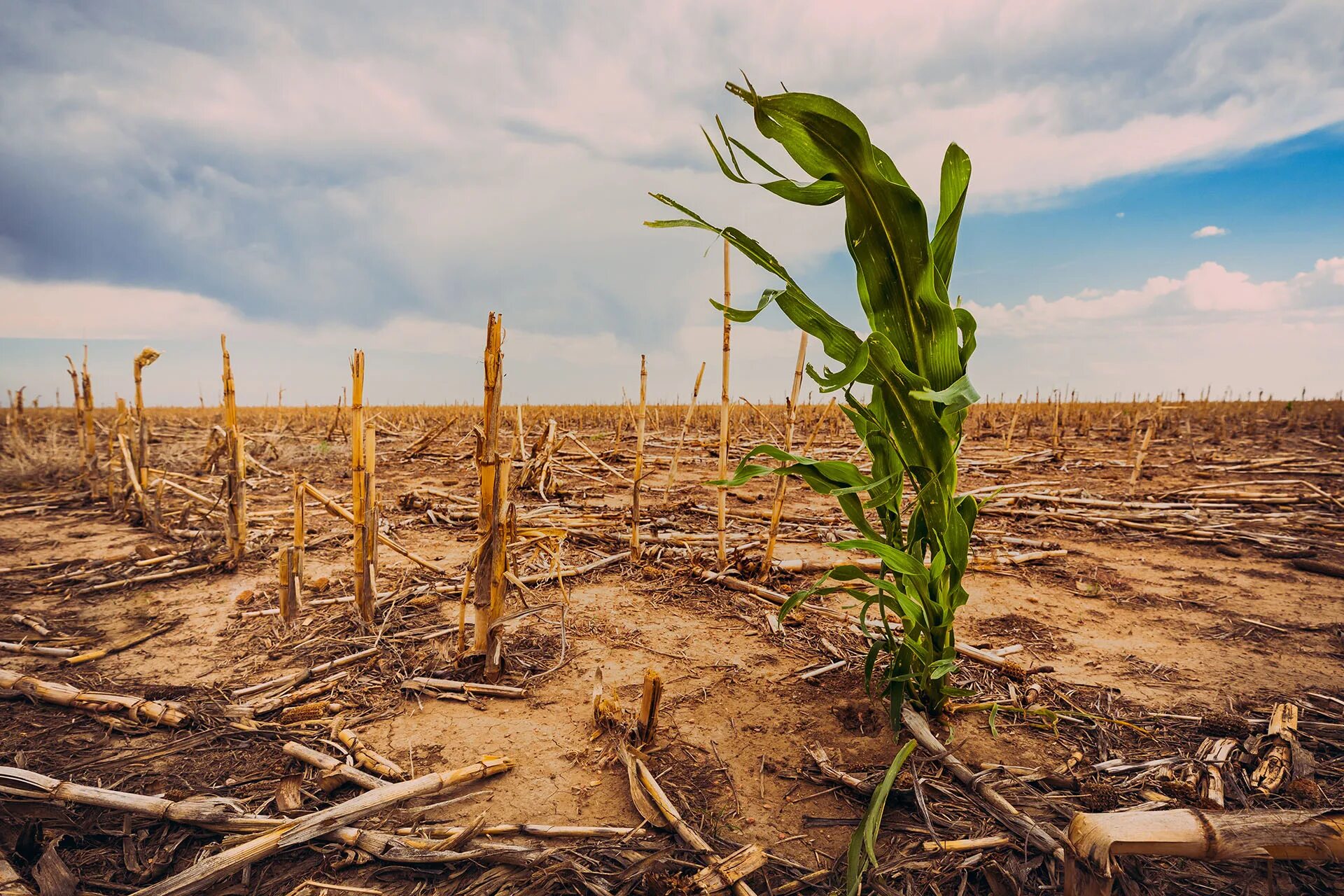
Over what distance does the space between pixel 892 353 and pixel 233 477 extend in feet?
16.7

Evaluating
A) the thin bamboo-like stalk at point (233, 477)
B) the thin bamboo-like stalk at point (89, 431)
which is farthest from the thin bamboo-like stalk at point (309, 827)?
the thin bamboo-like stalk at point (89, 431)

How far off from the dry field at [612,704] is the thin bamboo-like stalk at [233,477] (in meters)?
0.21

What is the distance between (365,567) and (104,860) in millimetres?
1770

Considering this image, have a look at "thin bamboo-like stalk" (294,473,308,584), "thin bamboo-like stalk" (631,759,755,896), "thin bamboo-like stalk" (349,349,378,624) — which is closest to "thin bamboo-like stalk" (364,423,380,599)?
"thin bamboo-like stalk" (349,349,378,624)

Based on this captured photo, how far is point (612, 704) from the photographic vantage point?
9.21 feet

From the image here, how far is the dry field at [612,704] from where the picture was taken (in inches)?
84.3

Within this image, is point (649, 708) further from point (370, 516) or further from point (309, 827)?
point (370, 516)

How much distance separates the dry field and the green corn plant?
0.39 metres

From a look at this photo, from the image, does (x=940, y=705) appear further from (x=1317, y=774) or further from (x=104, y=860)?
(x=104, y=860)

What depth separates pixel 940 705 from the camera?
2.79 meters

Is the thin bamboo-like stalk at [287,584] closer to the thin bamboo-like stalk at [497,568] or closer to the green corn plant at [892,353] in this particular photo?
the thin bamboo-like stalk at [497,568]

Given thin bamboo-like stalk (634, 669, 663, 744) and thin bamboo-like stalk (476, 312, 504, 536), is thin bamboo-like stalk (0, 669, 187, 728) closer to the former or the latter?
thin bamboo-like stalk (476, 312, 504, 536)

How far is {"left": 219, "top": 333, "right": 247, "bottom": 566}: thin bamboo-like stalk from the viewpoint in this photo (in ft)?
14.8

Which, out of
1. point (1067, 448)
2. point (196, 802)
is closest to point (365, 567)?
point (196, 802)
